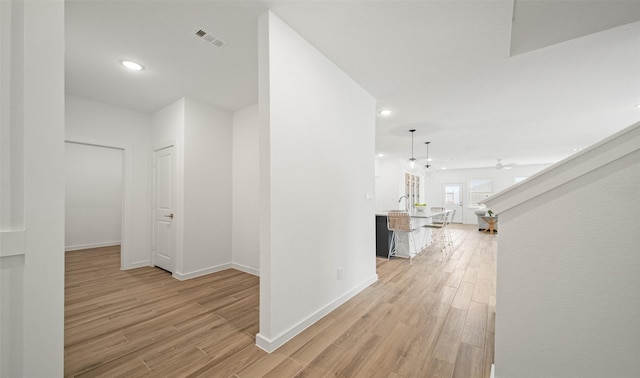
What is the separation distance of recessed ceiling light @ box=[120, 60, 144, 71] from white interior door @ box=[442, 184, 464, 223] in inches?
500

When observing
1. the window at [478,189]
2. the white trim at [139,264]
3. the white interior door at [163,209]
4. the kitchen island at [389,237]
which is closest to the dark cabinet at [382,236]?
the kitchen island at [389,237]

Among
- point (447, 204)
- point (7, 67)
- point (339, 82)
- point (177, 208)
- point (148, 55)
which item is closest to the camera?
point (7, 67)

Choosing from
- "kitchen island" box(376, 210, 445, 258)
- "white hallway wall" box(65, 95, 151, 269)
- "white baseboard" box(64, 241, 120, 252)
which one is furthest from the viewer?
"white baseboard" box(64, 241, 120, 252)

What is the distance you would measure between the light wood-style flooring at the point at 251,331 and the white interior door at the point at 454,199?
920 cm

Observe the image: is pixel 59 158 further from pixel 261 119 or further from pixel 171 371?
pixel 171 371

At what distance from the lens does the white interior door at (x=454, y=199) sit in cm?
1154

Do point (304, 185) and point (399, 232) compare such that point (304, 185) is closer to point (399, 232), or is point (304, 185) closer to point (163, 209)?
point (163, 209)

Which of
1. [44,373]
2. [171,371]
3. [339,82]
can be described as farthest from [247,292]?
[339,82]

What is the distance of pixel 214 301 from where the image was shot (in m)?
2.68

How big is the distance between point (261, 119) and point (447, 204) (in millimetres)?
12434

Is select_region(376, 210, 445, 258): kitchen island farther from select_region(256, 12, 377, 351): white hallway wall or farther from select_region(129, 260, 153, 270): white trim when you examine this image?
select_region(129, 260, 153, 270): white trim

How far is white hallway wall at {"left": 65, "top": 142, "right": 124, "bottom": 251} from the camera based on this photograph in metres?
5.28

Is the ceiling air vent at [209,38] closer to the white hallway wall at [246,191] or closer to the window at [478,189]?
the white hallway wall at [246,191]

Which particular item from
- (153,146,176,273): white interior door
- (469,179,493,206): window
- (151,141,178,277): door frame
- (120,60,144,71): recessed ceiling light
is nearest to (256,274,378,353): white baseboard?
(151,141,178,277): door frame
